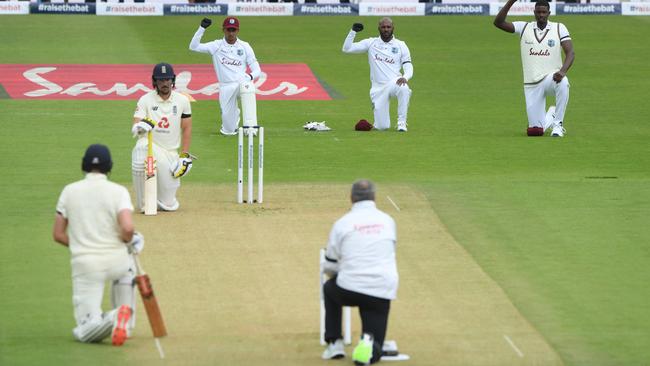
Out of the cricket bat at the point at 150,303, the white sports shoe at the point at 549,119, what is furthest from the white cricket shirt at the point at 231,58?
the cricket bat at the point at 150,303

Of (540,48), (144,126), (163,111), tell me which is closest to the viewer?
(144,126)

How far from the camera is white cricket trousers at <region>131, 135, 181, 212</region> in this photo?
16.2 m

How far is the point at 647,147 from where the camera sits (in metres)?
22.1

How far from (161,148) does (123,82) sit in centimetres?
1248

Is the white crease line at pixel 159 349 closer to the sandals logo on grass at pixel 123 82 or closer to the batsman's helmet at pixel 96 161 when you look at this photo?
the batsman's helmet at pixel 96 161

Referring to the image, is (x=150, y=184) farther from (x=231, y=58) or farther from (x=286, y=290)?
(x=231, y=58)

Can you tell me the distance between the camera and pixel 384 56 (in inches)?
914

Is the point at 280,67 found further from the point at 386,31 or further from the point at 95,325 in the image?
the point at 95,325

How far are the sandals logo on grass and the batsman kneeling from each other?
1075 cm

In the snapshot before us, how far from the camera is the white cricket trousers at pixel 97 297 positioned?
1100 cm

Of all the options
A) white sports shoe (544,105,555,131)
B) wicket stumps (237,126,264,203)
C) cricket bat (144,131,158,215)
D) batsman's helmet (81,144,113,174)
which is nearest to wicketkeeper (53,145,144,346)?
batsman's helmet (81,144,113,174)

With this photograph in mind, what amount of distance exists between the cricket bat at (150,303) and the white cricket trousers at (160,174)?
486cm

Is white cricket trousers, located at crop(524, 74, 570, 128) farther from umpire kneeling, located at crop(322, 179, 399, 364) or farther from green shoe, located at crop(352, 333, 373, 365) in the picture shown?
green shoe, located at crop(352, 333, 373, 365)

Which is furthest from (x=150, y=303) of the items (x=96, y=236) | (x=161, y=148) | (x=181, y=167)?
(x=161, y=148)
